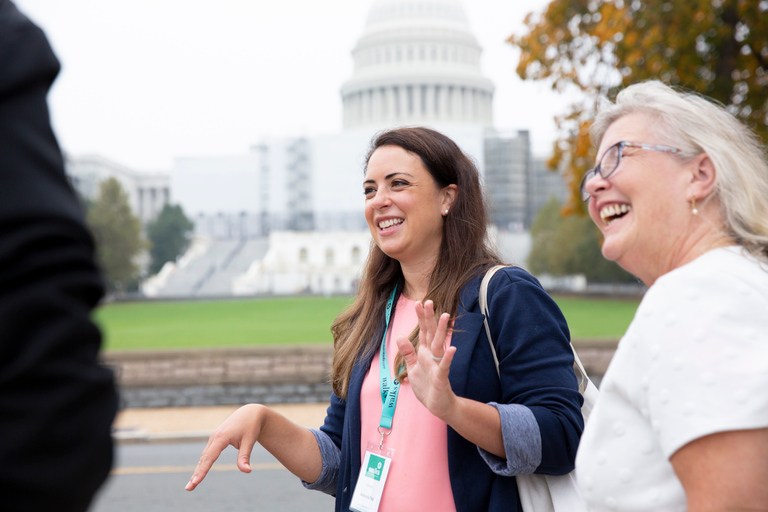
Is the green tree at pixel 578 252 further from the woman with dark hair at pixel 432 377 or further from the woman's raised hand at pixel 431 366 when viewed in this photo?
the woman's raised hand at pixel 431 366

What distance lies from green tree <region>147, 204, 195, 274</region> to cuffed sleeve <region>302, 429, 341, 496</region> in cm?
7244

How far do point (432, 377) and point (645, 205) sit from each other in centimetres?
58

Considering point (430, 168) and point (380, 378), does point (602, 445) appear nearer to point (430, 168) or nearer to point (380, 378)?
point (380, 378)

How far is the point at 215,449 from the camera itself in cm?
186

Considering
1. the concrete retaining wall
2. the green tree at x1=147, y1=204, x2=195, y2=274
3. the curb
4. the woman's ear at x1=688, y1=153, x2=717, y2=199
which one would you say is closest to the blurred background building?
the green tree at x1=147, y1=204, x2=195, y2=274

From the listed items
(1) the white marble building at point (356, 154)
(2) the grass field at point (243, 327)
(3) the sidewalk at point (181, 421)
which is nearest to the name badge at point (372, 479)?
(3) the sidewalk at point (181, 421)

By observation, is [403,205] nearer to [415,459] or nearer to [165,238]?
[415,459]

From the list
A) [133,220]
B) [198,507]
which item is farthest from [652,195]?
[133,220]

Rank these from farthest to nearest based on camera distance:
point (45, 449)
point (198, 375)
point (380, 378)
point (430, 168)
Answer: point (198, 375), point (430, 168), point (380, 378), point (45, 449)

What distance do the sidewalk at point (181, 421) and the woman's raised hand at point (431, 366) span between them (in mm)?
6573

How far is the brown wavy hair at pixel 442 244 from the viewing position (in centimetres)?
219

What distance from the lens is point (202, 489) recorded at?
235 inches

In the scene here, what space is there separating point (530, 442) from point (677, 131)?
0.79m

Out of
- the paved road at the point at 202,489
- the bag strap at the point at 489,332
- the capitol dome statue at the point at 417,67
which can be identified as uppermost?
the capitol dome statue at the point at 417,67
